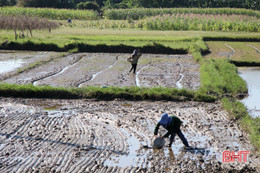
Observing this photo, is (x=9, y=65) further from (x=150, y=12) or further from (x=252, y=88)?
(x=150, y=12)

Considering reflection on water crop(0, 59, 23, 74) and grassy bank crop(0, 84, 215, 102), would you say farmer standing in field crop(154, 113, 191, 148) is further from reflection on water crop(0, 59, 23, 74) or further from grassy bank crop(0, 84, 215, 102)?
reflection on water crop(0, 59, 23, 74)

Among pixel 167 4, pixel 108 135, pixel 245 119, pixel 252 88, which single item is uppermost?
pixel 245 119

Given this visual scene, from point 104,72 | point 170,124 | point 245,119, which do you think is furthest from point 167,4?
point 170,124

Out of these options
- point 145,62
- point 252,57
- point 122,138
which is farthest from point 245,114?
point 252,57

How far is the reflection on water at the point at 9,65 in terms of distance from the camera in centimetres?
1903

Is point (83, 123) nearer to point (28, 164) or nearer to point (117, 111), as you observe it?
point (117, 111)

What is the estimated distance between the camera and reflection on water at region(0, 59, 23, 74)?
1903 cm

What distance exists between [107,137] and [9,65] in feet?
42.4

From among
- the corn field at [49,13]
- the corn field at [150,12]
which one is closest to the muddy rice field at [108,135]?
the corn field at [49,13]

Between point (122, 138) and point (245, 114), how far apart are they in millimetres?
4223

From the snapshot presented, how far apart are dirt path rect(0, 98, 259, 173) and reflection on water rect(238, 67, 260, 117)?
1200mm

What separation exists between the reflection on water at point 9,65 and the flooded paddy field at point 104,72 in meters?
0.25

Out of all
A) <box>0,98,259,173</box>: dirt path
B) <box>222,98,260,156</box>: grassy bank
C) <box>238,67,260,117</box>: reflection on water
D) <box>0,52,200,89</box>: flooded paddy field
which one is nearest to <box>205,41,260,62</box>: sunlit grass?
<box>238,67,260,117</box>: reflection on water

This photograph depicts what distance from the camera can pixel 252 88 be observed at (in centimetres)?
1605
